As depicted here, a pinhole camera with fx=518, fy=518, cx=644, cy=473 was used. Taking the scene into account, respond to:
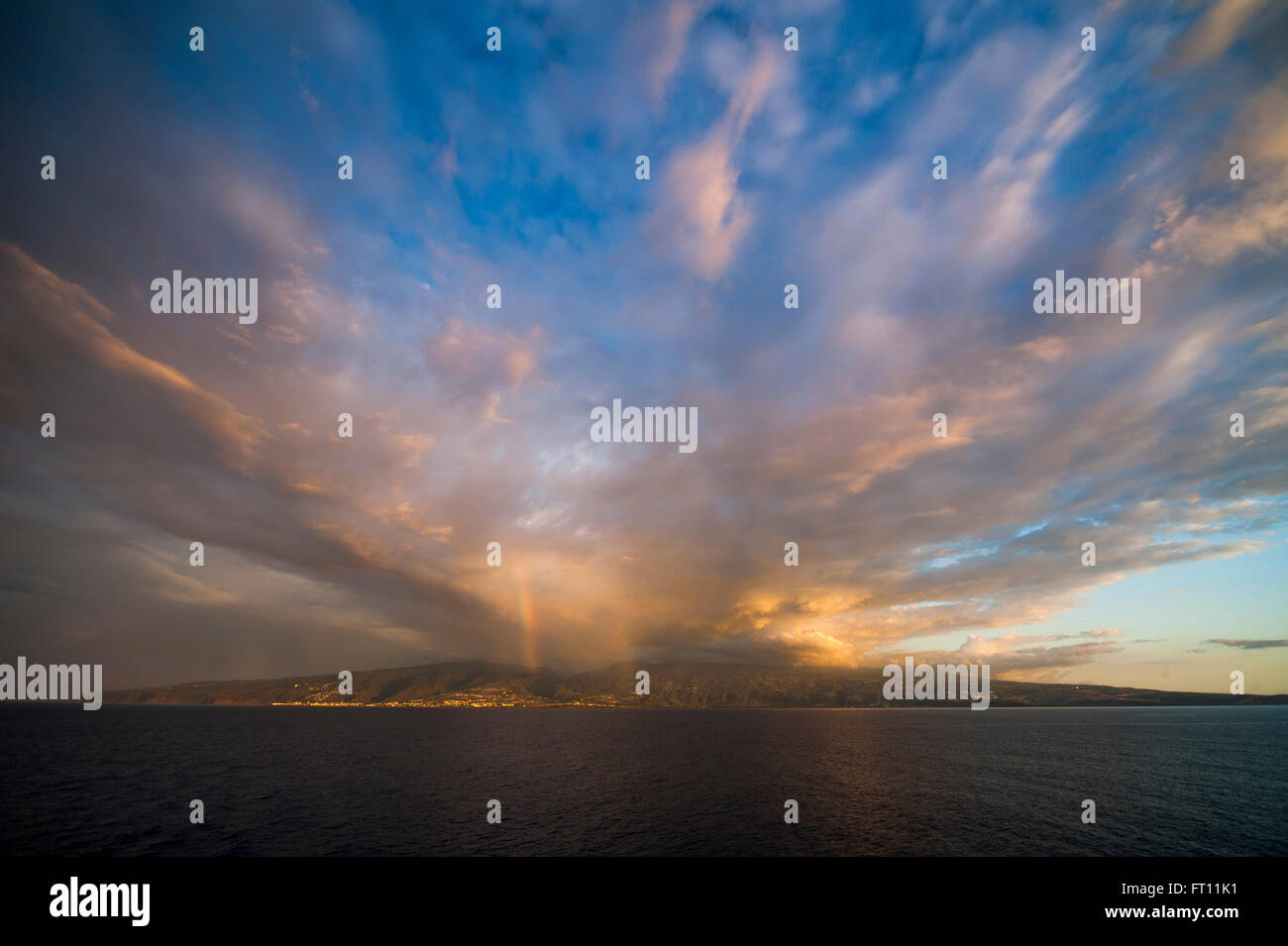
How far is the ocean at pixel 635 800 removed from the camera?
5066cm

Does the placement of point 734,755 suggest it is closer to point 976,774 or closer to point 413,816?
point 976,774

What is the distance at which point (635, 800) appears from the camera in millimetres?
70938

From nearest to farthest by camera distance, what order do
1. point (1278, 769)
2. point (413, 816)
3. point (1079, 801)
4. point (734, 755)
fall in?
point (413, 816) < point (1079, 801) < point (1278, 769) < point (734, 755)

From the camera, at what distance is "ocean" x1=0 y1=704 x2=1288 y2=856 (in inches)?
1994

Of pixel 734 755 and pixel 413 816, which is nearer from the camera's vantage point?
pixel 413 816

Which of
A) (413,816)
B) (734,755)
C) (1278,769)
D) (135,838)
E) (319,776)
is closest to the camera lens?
(135,838)
